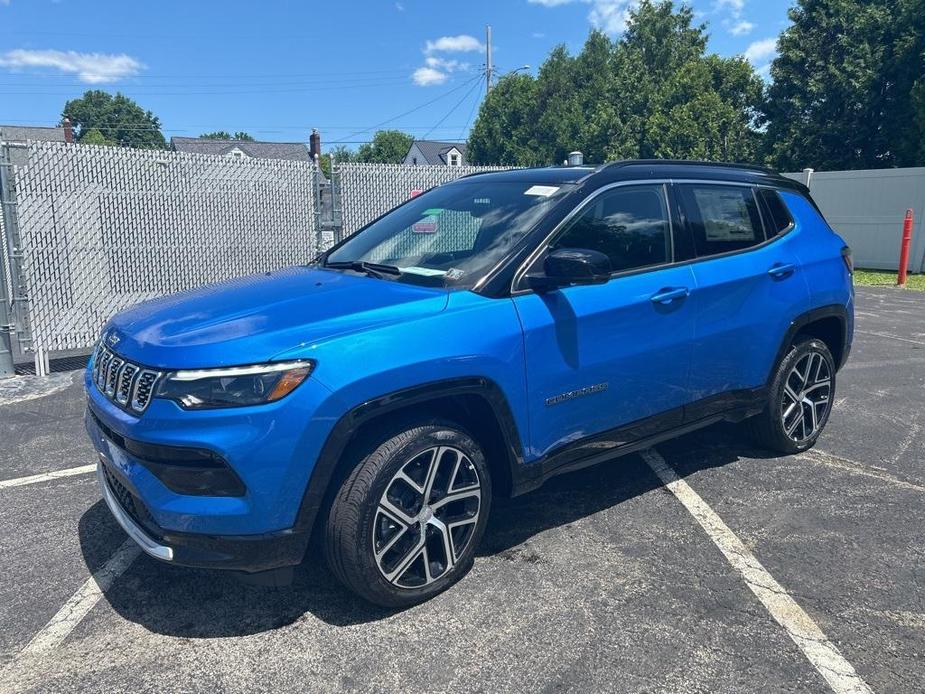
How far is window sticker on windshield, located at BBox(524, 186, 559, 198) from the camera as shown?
348 centimetres

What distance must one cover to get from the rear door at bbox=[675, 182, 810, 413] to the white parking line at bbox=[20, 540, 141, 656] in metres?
3.08

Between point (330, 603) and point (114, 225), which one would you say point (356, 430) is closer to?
point (330, 603)

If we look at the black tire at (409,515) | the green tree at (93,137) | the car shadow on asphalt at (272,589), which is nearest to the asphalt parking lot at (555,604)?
the car shadow on asphalt at (272,589)

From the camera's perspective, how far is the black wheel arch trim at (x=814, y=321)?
14.0ft

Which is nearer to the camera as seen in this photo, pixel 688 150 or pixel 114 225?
pixel 114 225

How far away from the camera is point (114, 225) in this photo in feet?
25.7

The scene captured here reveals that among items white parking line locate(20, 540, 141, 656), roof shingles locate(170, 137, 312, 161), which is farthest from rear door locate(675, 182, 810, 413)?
roof shingles locate(170, 137, 312, 161)

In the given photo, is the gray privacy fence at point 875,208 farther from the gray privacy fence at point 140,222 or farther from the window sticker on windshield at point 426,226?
the window sticker on windshield at point 426,226

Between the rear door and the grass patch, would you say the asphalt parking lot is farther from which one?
the grass patch

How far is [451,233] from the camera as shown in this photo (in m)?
3.66

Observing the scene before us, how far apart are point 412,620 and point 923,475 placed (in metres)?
3.44

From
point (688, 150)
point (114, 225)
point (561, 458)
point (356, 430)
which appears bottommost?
point (561, 458)

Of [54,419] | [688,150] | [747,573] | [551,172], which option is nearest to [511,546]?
[747,573]

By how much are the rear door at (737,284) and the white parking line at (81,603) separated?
3.08 meters
